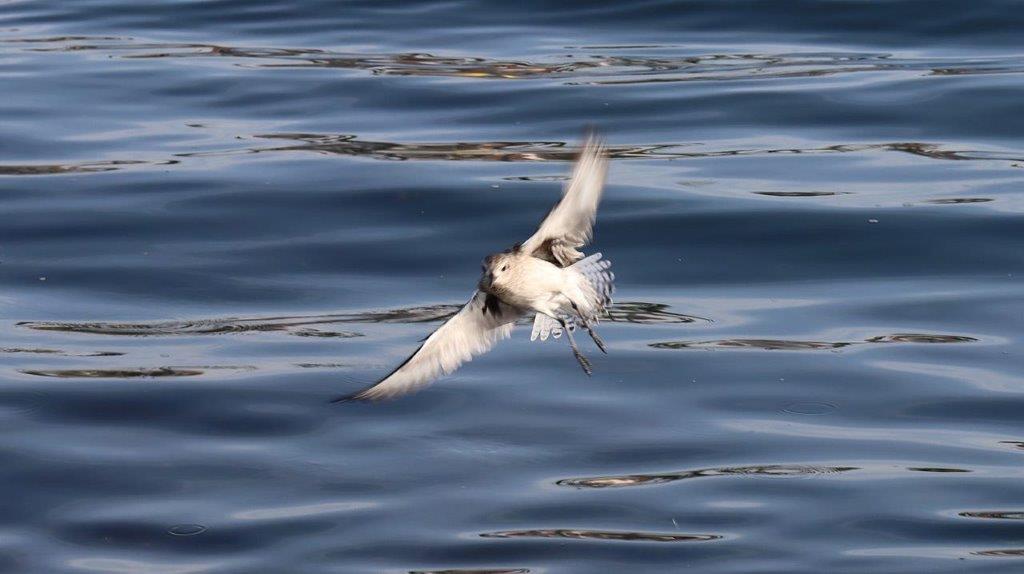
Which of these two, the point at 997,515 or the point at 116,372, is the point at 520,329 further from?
the point at 997,515

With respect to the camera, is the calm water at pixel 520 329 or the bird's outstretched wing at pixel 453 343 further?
the calm water at pixel 520 329

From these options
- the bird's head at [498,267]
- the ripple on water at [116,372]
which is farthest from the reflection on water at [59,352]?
the bird's head at [498,267]

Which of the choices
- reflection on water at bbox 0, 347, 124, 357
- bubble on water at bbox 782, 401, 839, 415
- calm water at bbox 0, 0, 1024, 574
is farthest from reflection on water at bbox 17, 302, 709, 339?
bubble on water at bbox 782, 401, 839, 415

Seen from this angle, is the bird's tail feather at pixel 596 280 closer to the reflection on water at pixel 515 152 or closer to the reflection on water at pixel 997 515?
the reflection on water at pixel 997 515

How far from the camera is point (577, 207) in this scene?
20.5 feet

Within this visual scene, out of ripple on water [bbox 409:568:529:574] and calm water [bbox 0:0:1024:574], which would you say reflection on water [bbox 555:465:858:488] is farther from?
ripple on water [bbox 409:568:529:574]

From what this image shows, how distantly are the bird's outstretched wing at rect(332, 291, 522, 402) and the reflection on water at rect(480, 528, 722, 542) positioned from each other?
0.97m

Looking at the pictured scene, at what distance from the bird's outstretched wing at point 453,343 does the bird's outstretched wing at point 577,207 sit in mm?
434

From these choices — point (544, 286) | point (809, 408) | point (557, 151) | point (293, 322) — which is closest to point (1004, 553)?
point (809, 408)

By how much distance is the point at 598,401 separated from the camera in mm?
8797

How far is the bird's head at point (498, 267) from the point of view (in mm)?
6328

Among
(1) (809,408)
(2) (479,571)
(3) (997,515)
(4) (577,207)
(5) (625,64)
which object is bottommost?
(2) (479,571)

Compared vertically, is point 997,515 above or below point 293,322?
below

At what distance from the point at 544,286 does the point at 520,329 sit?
355 centimetres
